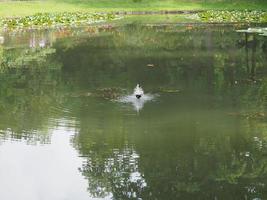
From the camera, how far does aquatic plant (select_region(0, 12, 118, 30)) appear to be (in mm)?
48028

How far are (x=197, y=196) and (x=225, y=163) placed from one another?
6.62ft

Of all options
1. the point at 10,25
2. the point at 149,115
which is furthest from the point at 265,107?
the point at 10,25

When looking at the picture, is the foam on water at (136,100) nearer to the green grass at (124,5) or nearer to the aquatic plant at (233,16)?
the aquatic plant at (233,16)

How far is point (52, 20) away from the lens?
5053cm

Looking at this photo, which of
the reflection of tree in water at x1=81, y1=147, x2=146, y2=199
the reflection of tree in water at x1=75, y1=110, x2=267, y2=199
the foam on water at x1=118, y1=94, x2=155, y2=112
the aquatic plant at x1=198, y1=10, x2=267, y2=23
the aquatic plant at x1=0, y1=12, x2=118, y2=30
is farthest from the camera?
the aquatic plant at x1=198, y1=10, x2=267, y2=23

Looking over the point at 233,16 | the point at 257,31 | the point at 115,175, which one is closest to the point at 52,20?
the point at 233,16

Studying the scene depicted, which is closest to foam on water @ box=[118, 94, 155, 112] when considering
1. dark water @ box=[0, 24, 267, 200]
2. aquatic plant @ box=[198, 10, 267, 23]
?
dark water @ box=[0, 24, 267, 200]

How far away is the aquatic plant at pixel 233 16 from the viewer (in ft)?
166

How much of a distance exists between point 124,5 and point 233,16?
43.9ft

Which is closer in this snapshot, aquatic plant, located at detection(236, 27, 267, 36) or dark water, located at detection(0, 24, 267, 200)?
dark water, located at detection(0, 24, 267, 200)

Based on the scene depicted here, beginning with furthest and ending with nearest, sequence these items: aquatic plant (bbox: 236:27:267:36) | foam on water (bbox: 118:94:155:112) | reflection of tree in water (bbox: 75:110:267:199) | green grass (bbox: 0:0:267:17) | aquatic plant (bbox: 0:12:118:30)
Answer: green grass (bbox: 0:0:267:17) → aquatic plant (bbox: 0:12:118:30) → aquatic plant (bbox: 236:27:267:36) → foam on water (bbox: 118:94:155:112) → reflection of tree in water (bbox: 75:110:267:199)

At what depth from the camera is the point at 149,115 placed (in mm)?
18047

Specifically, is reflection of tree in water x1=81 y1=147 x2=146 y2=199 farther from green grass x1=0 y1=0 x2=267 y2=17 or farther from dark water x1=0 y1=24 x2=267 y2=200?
green grass x1=0 y1=0 x2=267 y2=17

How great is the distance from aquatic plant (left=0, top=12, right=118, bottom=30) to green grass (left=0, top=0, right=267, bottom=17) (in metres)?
4.22
